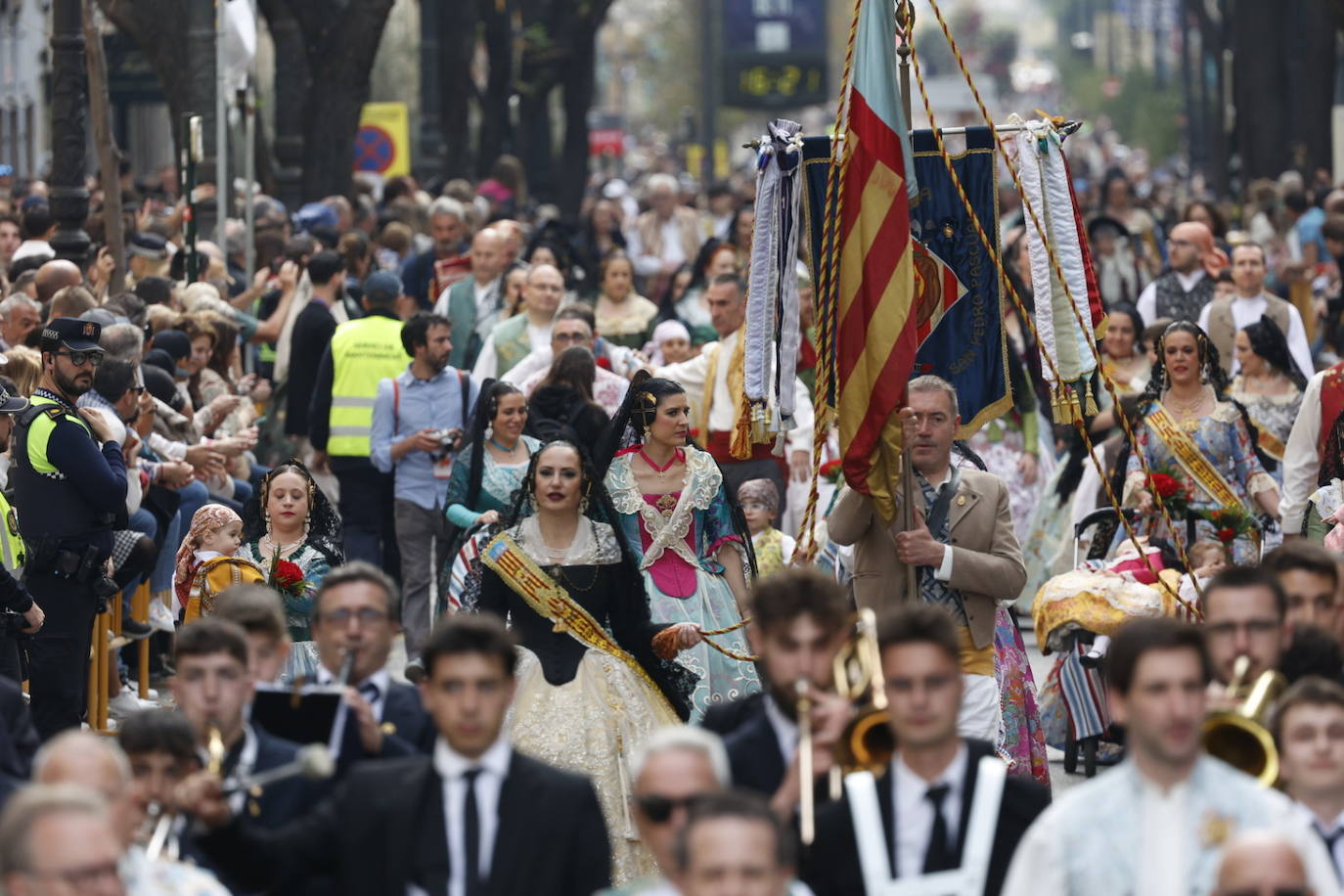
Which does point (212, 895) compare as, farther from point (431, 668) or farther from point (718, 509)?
point (718, 509)

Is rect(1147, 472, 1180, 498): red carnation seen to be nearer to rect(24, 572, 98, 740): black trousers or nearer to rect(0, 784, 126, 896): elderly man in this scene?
rect(24, 572, 98, 740): black trousers

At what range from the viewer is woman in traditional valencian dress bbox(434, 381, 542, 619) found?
1263cm

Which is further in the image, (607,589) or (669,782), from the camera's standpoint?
(607,589)

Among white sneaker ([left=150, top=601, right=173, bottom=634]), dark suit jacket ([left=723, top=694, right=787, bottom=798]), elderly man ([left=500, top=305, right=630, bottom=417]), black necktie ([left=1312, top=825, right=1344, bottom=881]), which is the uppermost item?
elderly man ([left=500, top=305, right=630, bottom=417])

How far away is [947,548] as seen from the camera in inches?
384

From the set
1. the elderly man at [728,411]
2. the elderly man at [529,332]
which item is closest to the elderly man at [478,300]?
the elderly man at [529,332]

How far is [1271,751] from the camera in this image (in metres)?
6.16

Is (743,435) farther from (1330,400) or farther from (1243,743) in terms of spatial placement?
(1243,743)

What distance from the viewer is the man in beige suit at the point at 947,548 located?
977 cm

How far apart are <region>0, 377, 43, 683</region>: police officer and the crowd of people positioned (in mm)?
22

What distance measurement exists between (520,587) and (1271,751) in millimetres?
4575

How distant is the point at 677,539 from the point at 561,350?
3.67 meters

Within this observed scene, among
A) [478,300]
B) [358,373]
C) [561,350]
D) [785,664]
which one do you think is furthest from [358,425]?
[785,664]

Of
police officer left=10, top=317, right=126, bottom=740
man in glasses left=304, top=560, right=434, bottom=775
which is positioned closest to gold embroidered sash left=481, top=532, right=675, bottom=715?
police officer left=10, top=317, right=126, bottom=740
